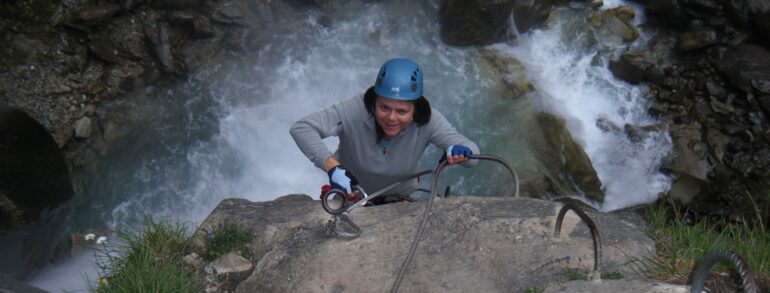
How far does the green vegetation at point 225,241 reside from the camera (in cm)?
332

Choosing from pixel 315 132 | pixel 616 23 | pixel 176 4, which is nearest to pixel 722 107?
pixel 616 23

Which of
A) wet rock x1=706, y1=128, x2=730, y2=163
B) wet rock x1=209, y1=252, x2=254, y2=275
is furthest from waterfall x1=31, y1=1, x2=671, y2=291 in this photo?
wet rock x1=209, y1=252, x2=254, y2=275

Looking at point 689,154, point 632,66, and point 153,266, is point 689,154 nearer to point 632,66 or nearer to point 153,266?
point 632,66

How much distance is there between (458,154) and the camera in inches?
126

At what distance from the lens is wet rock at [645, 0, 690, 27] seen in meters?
8.42

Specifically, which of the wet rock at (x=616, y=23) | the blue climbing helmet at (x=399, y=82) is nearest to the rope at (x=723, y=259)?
the blue climbing helmet at (x=399, y=82)

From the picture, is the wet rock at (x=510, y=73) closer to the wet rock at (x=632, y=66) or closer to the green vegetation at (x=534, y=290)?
the wet rock at (x=632, y=66)

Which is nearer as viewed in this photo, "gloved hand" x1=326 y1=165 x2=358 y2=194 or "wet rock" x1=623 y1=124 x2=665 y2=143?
"gloved hand" x1=326 y1=165 x2=358 y2=194

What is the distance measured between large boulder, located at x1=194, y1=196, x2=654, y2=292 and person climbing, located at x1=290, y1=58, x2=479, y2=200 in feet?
1.09

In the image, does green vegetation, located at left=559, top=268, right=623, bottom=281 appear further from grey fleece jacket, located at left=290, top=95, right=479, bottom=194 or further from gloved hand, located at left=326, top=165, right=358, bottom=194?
gloved hand, located at left=326, top=165, right=358, bottom=194

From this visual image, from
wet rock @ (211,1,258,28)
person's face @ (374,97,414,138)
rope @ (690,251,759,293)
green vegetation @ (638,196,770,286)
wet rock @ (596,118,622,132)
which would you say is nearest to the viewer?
rope @ (690,251,759,293)

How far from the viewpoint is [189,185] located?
7008 mm

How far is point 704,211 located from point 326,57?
5368 mm

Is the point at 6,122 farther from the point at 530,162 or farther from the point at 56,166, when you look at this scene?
the point at 530,162
